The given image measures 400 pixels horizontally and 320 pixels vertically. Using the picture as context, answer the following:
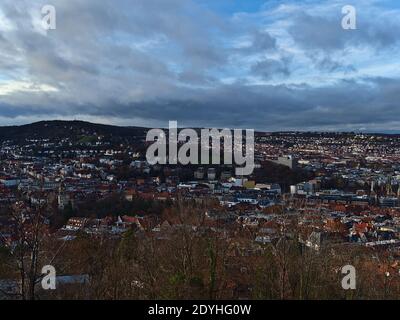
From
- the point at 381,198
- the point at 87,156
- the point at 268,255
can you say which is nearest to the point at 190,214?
the point at 268,255

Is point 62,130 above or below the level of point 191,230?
above

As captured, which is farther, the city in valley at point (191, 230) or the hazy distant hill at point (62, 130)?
the hazy distant hill at point (62, 130)

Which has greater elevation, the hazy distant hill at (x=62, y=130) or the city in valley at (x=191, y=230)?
the hazy distant hill at (x=62, y=130)

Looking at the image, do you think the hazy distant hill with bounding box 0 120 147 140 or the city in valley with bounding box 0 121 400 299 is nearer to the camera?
the city in valley with bounding box 0 121 400 299

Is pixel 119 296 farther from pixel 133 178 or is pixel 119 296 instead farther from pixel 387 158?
pixel 387 158
